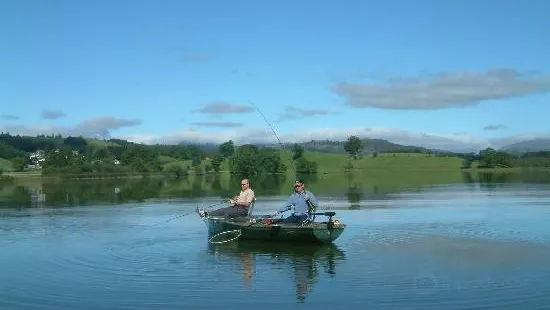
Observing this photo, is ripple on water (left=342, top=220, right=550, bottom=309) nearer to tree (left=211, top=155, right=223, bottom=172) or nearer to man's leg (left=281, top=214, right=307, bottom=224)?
man's leg (left=281, top=214, right=307, bottom=224)

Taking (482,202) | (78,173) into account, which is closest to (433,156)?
(78,173)

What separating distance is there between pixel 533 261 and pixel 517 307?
222 inches

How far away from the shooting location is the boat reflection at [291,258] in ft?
52.4

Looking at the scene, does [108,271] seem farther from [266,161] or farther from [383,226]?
[266,161]

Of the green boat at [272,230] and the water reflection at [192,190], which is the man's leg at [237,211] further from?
the water reflection at [192,190]

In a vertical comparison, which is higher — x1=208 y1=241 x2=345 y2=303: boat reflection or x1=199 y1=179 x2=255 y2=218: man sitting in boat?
x1=199 y1=179 x2=255 y2=218: man sitting in boat

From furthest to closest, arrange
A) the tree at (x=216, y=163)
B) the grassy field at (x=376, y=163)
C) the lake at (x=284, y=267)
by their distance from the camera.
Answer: the tree at (x=216, y=163) < the grassy field at (x=376, y=163) < the lake at (x=284, y=267)

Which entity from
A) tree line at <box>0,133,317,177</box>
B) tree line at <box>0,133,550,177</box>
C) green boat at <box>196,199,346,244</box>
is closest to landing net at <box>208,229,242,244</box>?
green boat at <box>196,199,346,244</box>

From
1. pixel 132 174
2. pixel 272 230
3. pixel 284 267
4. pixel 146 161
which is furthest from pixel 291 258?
pixel 146 161

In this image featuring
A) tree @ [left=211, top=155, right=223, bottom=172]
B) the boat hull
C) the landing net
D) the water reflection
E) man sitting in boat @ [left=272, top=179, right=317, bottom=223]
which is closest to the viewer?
the boat hull

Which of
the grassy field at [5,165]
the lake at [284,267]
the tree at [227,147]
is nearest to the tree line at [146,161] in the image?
the grassy field at [5,165]

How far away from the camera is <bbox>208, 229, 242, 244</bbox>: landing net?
22.7 m

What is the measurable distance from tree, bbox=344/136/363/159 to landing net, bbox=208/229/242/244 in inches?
5763

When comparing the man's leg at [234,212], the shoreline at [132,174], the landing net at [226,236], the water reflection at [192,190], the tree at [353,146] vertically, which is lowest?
the landing net at [226,236]
